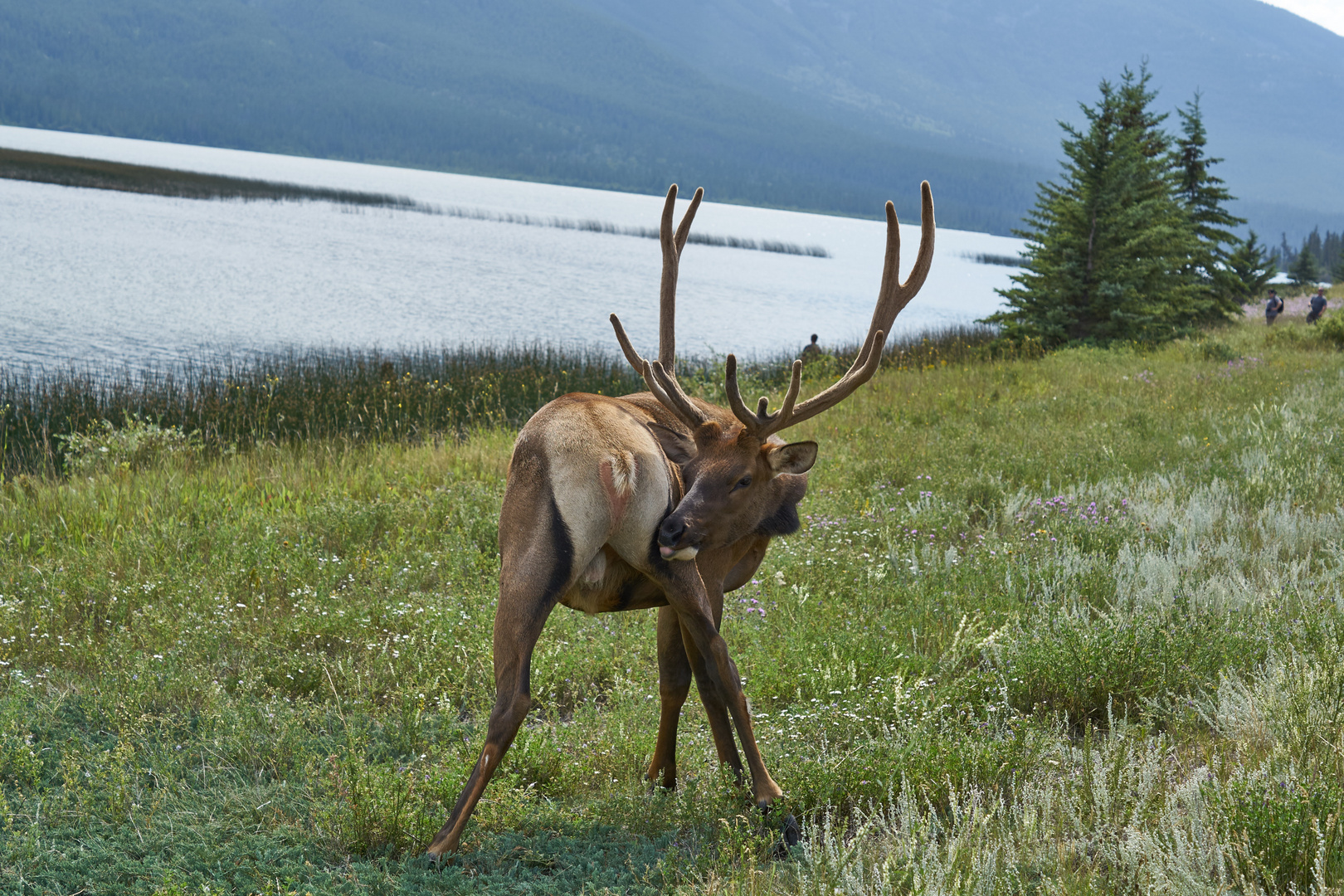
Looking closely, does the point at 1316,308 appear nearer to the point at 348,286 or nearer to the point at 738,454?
the point at 738,454

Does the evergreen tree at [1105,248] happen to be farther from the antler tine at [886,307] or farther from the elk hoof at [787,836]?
the elk hoof at [787,836]

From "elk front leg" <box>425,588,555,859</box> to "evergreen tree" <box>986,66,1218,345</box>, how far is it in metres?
20.8

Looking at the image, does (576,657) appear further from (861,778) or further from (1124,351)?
(1124,351)

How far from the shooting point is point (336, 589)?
619cm

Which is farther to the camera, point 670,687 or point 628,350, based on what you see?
point 628,350

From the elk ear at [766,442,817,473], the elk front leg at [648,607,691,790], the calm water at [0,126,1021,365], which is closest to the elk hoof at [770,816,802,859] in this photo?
the elk front leg at [648,607,691,790]

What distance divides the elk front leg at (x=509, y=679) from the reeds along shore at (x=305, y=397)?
810 centimetres

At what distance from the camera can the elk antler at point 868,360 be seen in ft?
11.8

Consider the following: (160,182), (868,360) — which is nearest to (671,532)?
(868,360)

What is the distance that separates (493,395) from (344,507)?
7.99m

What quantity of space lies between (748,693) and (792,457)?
166 cm

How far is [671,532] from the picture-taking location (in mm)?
3250

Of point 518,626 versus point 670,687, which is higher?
point 518,626

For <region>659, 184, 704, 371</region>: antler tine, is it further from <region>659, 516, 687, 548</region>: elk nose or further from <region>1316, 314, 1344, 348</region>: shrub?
<region>1316, 314, 1344, 348</region>: shrub
